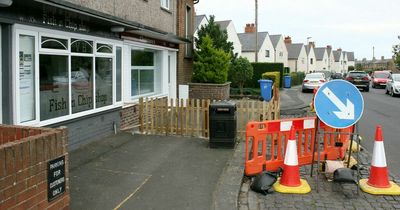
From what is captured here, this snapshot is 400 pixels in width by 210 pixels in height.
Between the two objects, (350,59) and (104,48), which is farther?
(350,59)

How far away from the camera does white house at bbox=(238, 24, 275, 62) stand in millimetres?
53594

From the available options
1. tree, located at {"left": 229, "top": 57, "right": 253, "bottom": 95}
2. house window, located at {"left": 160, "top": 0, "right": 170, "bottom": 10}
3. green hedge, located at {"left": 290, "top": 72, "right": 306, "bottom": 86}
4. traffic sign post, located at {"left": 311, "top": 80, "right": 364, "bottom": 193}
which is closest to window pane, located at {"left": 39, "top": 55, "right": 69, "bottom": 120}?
traffic sign post, located at {"left": 311, "top": 80, "right": 364, "bottom": 193}

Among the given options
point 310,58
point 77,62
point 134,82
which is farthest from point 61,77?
point 310,58

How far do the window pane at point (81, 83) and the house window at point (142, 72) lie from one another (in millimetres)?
2964

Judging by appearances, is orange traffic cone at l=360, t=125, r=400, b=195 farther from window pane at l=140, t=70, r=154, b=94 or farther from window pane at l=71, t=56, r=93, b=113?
window pane at l=140, t=70, r=154, b=94

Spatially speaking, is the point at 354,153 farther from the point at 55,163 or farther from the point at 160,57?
the point at 160,57

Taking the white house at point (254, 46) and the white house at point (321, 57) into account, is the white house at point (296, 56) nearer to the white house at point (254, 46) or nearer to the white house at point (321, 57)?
the white house at point (254, 46)

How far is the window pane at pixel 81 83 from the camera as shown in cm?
867

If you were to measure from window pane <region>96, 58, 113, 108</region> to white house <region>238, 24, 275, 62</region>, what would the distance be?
4361 cm

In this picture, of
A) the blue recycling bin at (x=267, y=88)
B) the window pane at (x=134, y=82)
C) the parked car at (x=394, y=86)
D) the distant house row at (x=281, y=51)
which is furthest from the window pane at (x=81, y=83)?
the parked car at (x=394, y=86)

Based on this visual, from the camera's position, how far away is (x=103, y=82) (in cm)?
1007

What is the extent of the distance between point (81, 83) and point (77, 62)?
50cm

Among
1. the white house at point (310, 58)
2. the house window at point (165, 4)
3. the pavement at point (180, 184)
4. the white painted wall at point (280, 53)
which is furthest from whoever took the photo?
the white house at point (310, 58)

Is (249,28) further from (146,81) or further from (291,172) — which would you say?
(291,172)
